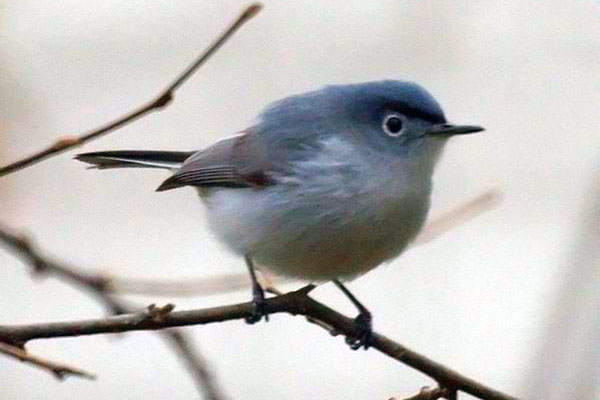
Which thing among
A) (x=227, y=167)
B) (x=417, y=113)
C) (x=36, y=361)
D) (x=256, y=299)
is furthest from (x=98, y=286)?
(x=417, y=113)

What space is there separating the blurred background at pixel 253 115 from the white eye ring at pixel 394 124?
136cm

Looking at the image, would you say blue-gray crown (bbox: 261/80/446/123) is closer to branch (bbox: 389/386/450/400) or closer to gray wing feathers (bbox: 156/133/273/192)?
gray wing feathers (bbox: 156/133/273/192)

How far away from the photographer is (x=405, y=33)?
360cm

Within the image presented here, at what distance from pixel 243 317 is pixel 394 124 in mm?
609

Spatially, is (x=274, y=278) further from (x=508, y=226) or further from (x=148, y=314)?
(x=508, y=226)

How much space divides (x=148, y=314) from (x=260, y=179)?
0.64m

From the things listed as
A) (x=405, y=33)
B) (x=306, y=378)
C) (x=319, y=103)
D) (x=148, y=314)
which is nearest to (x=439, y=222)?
(x=319, y=103)

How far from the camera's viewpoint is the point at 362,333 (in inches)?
67.3

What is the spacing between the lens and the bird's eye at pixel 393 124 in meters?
1.90

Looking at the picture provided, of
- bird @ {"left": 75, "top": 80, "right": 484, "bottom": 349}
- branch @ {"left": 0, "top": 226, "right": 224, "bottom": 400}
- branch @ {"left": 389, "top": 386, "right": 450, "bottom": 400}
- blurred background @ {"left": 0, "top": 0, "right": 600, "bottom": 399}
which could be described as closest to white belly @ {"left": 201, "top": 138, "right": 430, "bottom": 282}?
bird @ {"left": 75, "top": 80, "right": 484, "bottom": 349}

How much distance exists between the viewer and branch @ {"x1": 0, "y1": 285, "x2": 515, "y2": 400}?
4.12ft

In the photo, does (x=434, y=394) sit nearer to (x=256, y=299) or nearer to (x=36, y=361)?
(x=256, y=299)

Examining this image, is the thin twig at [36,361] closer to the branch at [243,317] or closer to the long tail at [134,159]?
the branch at [243,317]

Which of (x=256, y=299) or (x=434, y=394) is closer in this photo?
(x=434, y=394)
